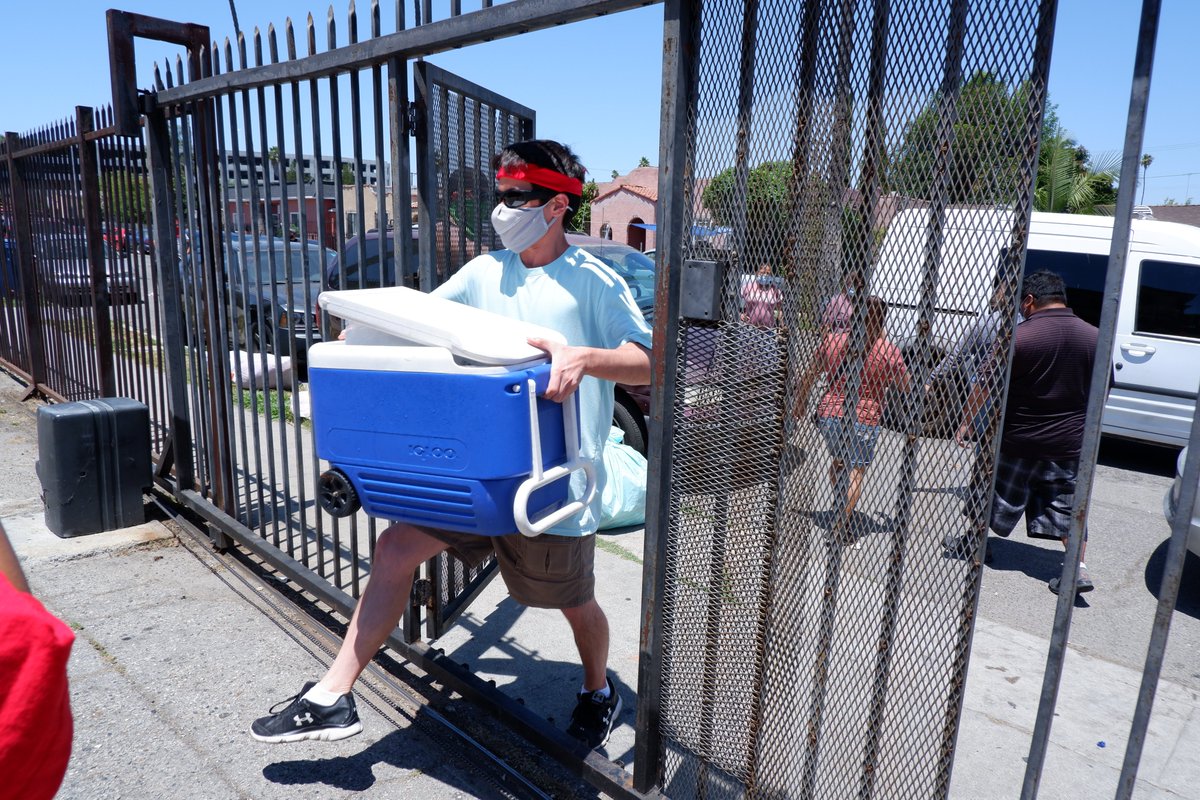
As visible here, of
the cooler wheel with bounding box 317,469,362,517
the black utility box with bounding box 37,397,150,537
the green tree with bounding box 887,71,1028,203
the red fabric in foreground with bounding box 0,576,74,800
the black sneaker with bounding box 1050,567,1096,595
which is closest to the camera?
the red fabric in foreground with bounding box 0,576,74,800

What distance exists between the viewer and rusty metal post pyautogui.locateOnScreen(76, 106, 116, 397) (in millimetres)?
5188

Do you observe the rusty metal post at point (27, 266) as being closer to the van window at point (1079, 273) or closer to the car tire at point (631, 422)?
the car tire at point (631, 422)

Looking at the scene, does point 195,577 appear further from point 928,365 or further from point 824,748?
point 928,365

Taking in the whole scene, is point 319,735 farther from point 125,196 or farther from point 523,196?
point 125,196

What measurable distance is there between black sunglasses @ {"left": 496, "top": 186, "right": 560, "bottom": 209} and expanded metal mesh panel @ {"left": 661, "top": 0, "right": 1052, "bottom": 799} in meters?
0.54

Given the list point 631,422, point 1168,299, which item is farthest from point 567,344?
point 1168,299

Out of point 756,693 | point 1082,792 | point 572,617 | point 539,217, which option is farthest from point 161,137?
point 1082,792

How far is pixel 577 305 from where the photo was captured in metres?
2.42

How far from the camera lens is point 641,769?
92.7 inches

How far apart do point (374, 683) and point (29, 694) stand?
7.73ft

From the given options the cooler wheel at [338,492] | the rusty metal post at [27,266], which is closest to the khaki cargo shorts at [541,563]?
the cooler wheel at [338,492]

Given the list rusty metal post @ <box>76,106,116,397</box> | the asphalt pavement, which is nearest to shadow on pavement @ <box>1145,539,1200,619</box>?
the asphalt pavement

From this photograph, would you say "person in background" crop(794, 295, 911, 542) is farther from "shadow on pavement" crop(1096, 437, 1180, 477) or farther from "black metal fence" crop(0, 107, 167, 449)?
"shadow on pavement" crop(1096, 437, 1180, 477)

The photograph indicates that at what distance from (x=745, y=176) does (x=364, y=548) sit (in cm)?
366
